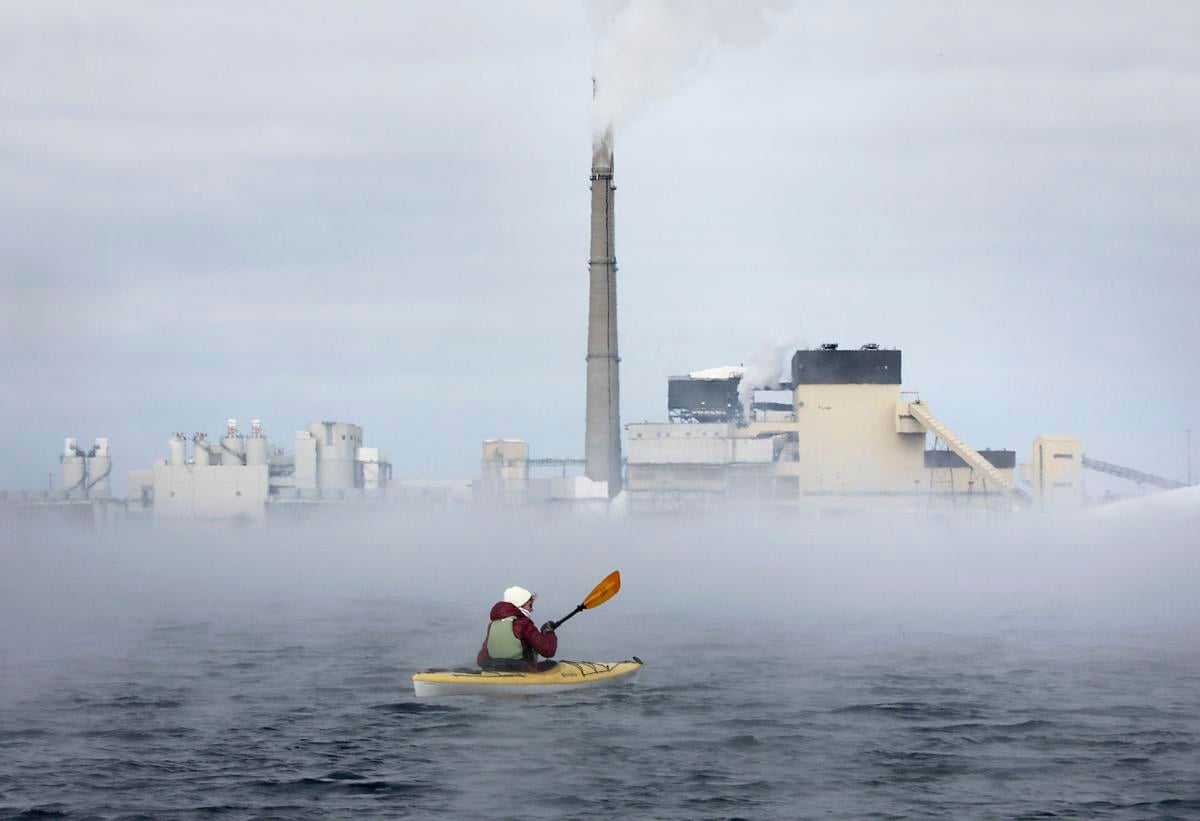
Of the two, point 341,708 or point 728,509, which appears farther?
point 728,509

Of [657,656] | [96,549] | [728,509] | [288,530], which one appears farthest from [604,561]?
[657,656]

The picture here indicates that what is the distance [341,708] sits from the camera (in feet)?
114

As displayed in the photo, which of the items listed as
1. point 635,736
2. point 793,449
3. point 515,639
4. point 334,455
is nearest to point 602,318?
point 793,449

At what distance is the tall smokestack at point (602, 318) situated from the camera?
452 ft

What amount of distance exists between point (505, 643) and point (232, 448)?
135730mm

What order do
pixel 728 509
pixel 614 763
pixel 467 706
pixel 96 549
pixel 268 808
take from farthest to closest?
1. pixel 96 549
2. pixel 728 509
3. pixel 467 706
4. pixel 614 763
5. pixel 268 808

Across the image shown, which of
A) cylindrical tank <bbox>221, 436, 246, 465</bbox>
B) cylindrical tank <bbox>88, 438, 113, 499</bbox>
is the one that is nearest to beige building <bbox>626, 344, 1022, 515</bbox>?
cylindrical tank <bbox>221, 436, 246, 465</bbox>

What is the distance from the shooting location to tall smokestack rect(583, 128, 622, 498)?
452ft

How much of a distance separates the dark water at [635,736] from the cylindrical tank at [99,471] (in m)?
130

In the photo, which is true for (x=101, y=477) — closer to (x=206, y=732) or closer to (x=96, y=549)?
(x=96, y=549)

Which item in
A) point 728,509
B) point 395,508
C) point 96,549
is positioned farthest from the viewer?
point 395,508

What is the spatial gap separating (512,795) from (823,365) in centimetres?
11918

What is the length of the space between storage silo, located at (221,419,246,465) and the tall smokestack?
138 ft

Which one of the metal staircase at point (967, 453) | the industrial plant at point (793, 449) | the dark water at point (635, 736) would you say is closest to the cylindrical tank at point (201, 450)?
the industrial plant at point (793, 449)
